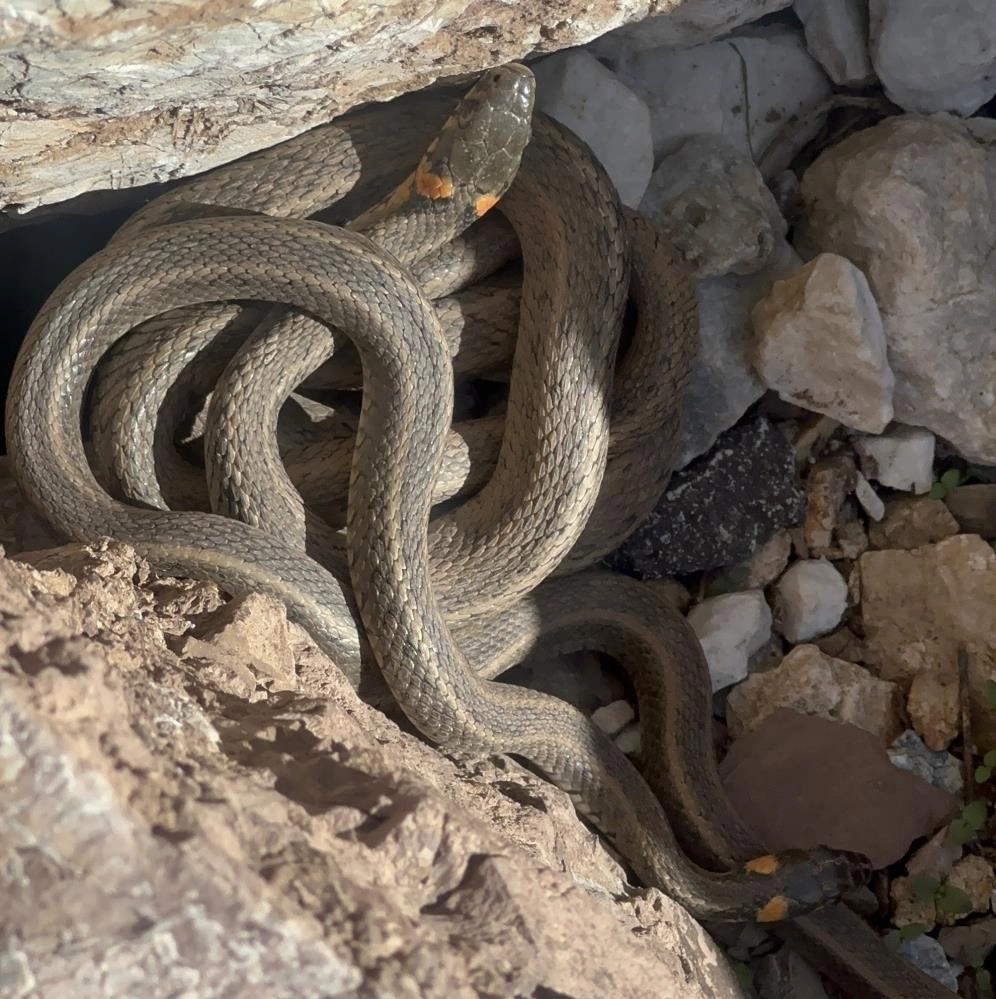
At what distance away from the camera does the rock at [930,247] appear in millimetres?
3621

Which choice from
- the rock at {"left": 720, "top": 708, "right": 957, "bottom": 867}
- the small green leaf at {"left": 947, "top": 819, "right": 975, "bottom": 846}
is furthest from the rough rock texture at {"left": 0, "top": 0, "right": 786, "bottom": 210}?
the small green leaf at {"left": 947, "top": 819, "right": 975, "bottom": 846}

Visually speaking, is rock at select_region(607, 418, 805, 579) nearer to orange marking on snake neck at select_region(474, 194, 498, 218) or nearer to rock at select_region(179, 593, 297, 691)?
orange marking on snake neck at select_region(474, 194, 498, 218)

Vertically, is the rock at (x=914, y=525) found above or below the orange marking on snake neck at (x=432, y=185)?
below

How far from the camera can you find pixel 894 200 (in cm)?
361

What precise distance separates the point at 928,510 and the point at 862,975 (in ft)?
5.79

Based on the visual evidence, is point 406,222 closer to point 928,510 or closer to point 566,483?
point 566,483

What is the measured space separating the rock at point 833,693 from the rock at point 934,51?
7.23ft

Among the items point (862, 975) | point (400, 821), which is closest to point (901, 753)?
point (862, 975)

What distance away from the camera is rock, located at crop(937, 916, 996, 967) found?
3430 millimetres

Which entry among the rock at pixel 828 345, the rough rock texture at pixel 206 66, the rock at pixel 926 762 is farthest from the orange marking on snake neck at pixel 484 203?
the rock at pixel 926 762

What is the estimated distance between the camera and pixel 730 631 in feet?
12.4

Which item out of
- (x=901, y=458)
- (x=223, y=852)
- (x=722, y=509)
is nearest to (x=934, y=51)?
(x=901, y=458)

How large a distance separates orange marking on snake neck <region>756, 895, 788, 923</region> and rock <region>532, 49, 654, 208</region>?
2608 millimetres

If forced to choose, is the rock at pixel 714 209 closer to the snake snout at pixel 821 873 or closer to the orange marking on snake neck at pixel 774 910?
the snake snout at pixel 821 873
